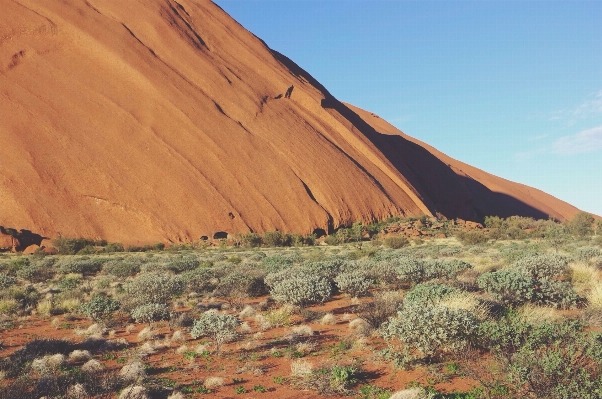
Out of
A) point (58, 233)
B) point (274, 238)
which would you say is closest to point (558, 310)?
point (274, 238)

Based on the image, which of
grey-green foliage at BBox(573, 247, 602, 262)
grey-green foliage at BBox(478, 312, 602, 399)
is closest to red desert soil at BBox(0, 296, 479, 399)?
grey-green foliage at BBox(478, 312, 602, 399)

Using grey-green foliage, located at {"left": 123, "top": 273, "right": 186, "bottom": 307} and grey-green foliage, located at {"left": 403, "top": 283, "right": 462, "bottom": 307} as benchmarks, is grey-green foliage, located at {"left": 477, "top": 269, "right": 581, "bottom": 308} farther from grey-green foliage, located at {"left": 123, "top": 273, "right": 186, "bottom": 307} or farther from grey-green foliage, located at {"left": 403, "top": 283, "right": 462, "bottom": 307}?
grey-green foliage, located at {"left": 123, "top": 273, "right": 186, "bottom": 307}

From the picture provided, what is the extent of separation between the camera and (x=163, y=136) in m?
34.2

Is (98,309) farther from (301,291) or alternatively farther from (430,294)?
(430,294)

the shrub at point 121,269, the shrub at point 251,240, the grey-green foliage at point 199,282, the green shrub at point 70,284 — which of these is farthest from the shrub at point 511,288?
the shrub at point 251,240

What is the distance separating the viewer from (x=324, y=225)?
33844mm

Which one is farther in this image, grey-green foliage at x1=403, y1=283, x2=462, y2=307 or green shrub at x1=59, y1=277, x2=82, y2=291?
green shrub at x1=59, y1=277, x2=82, y2=291

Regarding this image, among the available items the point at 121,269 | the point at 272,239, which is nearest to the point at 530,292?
the point at 121,269

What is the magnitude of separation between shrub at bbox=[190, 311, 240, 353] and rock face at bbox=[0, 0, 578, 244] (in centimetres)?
2369

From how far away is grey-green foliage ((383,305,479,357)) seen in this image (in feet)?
17.0

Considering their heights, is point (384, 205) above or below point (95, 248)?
above

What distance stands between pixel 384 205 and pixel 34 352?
33.9 metres

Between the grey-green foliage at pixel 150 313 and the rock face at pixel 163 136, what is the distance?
21.8 m

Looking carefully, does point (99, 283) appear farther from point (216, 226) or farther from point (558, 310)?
point (216, 226)
